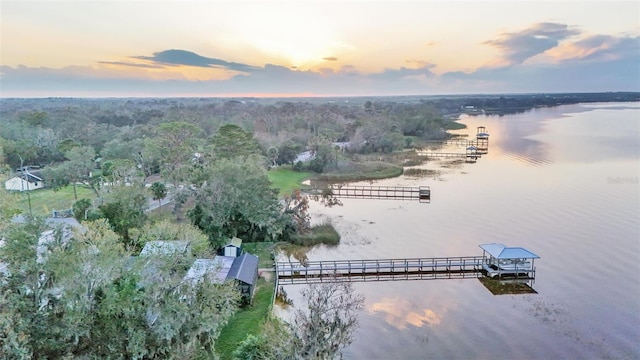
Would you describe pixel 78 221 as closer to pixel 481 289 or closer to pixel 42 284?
pixel 42 284

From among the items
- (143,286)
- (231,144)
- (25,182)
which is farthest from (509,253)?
(25,182)

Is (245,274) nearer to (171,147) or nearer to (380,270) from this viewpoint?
(380,270)

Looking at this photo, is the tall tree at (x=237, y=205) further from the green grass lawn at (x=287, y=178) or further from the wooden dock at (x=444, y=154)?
the wooden dock at (x=444, y=154)

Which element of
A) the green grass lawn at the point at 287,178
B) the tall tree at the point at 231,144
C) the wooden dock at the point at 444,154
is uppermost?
the tall tree at the point at 231,144

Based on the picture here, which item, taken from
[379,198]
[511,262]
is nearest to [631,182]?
[379,198]

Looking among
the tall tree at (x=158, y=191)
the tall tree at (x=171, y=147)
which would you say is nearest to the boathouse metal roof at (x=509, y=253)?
the tall tree at (x=158, y=191)

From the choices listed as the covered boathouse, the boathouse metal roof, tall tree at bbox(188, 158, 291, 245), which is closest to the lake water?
the covered boathouse
